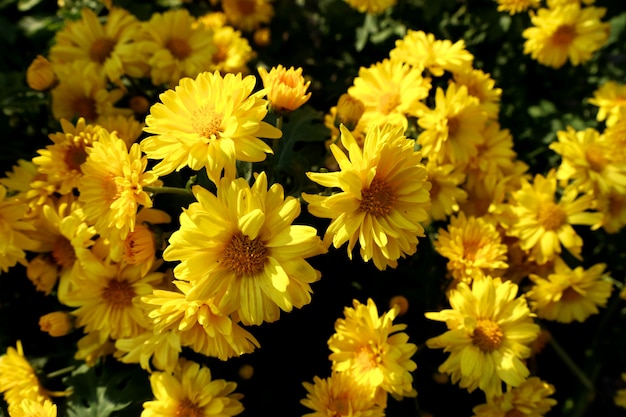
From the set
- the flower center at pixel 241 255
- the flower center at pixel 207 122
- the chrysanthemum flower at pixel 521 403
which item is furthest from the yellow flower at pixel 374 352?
the flower center at pixel 207 122

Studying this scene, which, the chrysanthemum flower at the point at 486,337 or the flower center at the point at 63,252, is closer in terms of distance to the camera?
the chrysanthemum flower at the point at 486,337

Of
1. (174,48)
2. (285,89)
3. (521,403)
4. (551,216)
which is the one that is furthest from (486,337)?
(174,48)

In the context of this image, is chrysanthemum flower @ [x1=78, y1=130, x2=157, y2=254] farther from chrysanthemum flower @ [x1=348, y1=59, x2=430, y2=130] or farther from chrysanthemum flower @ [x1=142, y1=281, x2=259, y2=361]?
chrysanthemum flower @ [x1=348, y1=59, x2=430, y2=130]

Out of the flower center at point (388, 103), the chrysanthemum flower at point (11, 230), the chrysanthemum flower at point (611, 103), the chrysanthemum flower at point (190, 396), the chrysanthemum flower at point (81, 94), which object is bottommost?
the chrysanthemum flower at point (190, 396)

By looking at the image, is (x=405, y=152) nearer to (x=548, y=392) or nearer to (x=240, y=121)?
(x=240, y=121)

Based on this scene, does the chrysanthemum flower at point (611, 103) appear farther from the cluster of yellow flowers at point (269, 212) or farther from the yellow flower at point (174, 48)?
the yellow flower at point (174, 48)

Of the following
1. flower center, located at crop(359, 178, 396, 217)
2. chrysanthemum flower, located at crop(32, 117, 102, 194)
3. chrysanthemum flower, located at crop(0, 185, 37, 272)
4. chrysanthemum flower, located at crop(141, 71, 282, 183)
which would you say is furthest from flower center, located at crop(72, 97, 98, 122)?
flower center, located at crop(359, 178, 396, 217)
